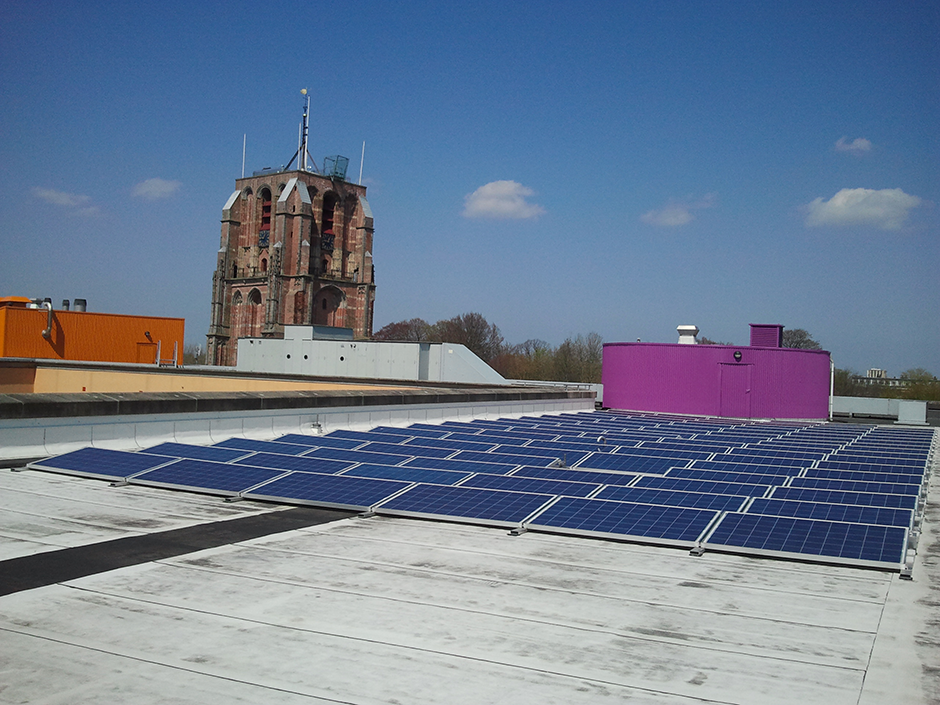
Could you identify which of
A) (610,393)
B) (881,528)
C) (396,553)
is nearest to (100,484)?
(396,553)

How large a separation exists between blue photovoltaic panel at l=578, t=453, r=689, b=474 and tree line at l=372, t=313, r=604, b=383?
73.3 m

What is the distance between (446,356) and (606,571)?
37.7 m

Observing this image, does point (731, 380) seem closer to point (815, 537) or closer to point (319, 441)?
point (319, 441)

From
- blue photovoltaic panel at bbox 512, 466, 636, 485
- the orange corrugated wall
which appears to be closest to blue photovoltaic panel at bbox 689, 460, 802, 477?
blue photovoltaic panel at bbox 512, 466, 636, 485

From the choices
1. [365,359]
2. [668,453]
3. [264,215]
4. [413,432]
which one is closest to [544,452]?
[668,453]

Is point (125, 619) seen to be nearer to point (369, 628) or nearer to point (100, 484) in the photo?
point (369, 628)

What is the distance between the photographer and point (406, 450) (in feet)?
45.2

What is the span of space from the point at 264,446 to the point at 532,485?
5166 millimetres

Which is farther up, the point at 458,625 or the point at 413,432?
the point at 413,432

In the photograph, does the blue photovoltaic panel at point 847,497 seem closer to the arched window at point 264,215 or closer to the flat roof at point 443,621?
the flat roof at point 443,621

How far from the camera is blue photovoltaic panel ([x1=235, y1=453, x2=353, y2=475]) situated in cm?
1112

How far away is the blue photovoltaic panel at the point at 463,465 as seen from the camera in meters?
11.5

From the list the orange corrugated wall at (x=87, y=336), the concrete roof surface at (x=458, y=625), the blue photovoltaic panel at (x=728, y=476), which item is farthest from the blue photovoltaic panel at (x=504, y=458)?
the orange corrugated wall at (x=87, y=336)

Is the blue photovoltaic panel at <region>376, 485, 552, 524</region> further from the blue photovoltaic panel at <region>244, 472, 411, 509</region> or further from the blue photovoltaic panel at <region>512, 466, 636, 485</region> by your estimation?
the blue photovoltaic panel at <region>512, 466, 636, 485</region>
